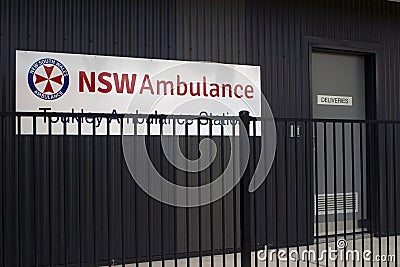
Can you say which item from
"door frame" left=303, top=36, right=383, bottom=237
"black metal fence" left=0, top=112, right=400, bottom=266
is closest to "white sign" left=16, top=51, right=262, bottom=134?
"black metal fence" left=0, top=112, right=400, bottom=266

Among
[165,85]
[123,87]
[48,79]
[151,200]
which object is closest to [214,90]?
[165,85]

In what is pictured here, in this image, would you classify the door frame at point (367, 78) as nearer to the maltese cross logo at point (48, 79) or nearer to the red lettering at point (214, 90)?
the red lettering at point (214, 90)

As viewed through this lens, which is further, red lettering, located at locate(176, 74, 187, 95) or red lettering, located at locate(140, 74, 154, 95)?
red lettering, located at locate(176, 74, 187, 95)

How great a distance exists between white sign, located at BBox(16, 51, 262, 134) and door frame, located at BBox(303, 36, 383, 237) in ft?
2.27

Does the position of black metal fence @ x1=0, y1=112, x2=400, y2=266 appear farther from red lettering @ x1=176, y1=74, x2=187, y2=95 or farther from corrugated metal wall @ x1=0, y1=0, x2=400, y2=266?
red lettering @ x1=176, y1=74, x2=187, y2=95

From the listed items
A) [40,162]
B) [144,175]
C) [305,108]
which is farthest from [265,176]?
[40,162]

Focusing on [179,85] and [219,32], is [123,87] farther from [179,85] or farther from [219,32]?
[219,32]

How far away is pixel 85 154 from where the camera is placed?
5.02m

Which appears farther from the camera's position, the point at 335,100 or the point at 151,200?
the point at 335,100

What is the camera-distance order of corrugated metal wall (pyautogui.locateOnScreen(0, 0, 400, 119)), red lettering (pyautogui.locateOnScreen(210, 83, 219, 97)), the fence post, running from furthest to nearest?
red lettering (pyautogui.locateOnScreen(210, 83, 219, 97))
corrugated metal wall (pyautogui.locateOnScreen(0, 0, 400, 119))
the fence post

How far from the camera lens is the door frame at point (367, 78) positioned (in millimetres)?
6270

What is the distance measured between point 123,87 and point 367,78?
318 centimetres

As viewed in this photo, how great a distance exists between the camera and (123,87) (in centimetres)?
516

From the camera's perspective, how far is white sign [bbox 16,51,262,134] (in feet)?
15.7
